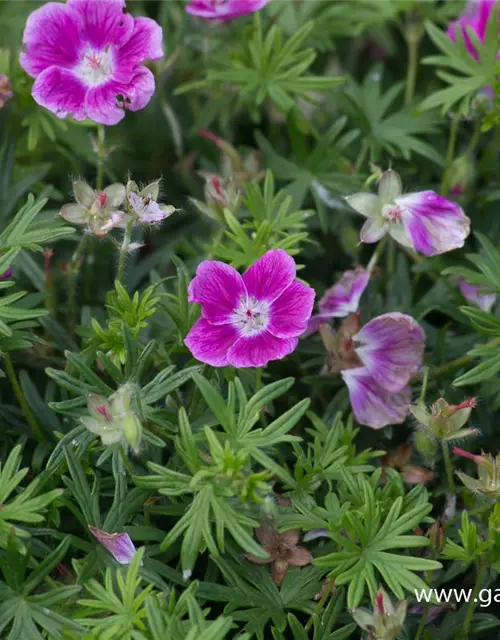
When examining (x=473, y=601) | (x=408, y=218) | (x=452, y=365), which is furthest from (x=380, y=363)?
(x=473, y=601)

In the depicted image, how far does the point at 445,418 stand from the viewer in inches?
47.8

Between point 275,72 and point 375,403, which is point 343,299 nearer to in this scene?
point 375,403

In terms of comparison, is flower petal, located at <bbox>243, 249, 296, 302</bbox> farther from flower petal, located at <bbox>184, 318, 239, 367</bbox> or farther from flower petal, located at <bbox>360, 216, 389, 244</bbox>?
flower petal, located at <bbox>360, 216, 389, 244</bbox>

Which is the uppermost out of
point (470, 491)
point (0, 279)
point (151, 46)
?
point (151, 46)

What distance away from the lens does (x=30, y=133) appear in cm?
158

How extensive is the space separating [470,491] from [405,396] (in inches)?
6.8

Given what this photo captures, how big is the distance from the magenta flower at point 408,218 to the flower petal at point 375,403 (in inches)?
8.5

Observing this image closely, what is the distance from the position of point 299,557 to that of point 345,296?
0.44 metres

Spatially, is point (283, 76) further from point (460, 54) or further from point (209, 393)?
point (209, 393)

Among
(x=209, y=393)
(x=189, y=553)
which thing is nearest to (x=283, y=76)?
(x=209, y=393)

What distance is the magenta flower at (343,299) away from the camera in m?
1.44

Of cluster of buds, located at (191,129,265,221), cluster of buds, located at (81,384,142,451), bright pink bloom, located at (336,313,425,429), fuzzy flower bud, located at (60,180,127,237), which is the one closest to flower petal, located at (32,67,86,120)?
fuzzy flower bud, located at (60,180,127,237)

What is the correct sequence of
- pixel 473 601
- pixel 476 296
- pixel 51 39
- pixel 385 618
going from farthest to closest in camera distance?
pixel 476 296 < pixel 51 39 < pixel 473 601 < pixel 385 618

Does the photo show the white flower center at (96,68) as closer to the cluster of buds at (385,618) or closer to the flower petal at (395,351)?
the flower petal at (395,351)
